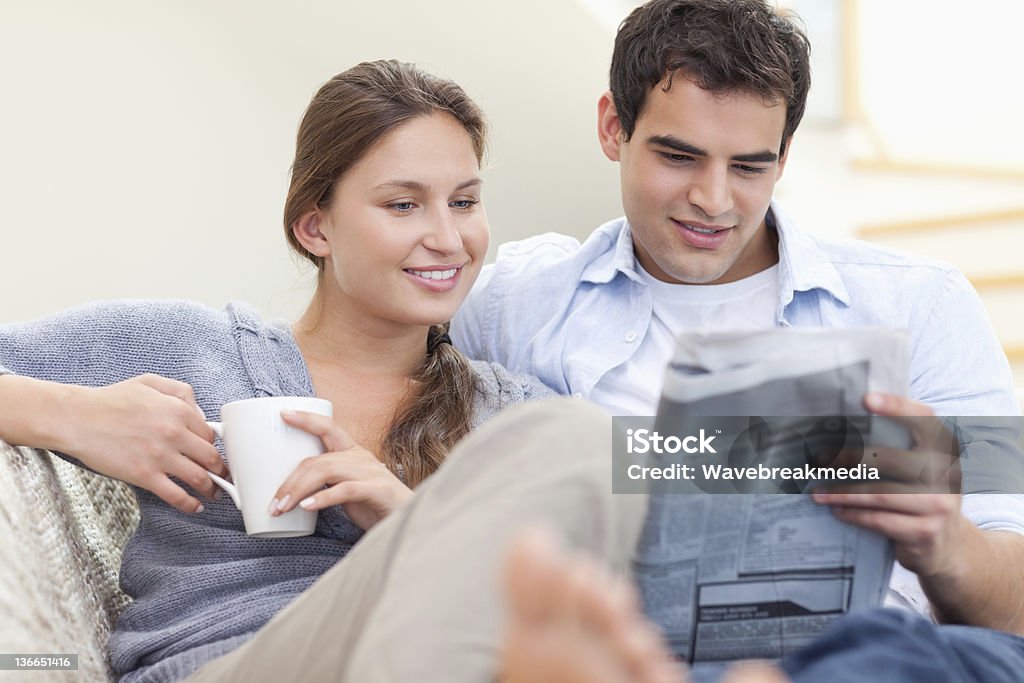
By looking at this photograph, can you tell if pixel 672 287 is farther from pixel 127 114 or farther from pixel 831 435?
pixel 127 114

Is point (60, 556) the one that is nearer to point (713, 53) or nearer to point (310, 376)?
point (310, 376)

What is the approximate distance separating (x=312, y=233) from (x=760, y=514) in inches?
33.5

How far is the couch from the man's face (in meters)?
0.80

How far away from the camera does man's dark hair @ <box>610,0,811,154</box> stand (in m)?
1.48

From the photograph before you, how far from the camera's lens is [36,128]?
215 cm

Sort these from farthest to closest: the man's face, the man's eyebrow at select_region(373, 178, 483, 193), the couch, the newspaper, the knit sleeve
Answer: the man's face, the man's eyebrow at select_region(373, 178, 483, 193), the knit sleeve, the couch, the newspaper

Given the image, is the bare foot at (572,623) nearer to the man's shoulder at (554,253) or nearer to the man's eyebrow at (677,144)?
the man's eyebrow at (677,144)

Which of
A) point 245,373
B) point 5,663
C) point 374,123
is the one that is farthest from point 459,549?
point 374,123

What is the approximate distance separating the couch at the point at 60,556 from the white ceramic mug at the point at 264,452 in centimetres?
21

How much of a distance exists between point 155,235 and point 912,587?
5.56 feet

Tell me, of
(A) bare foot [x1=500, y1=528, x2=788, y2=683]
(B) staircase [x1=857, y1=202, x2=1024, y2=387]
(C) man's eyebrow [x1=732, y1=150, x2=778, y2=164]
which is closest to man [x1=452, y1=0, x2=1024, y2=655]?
(C) man's eyebrow [x1=732, y1=150, x2=778, y2=164]

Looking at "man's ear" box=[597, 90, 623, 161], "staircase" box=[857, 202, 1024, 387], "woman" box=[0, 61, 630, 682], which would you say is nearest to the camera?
"woman" box=[0, 61, 630, 682]

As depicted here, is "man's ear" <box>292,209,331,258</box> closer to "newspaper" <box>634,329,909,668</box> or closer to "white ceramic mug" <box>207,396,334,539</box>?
"white ceramic mug" <box>207,396,334,539</box>

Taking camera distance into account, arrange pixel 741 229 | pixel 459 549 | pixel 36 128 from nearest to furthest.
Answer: pixel 459 549 → pixel 741 229 → pixel 36 128
